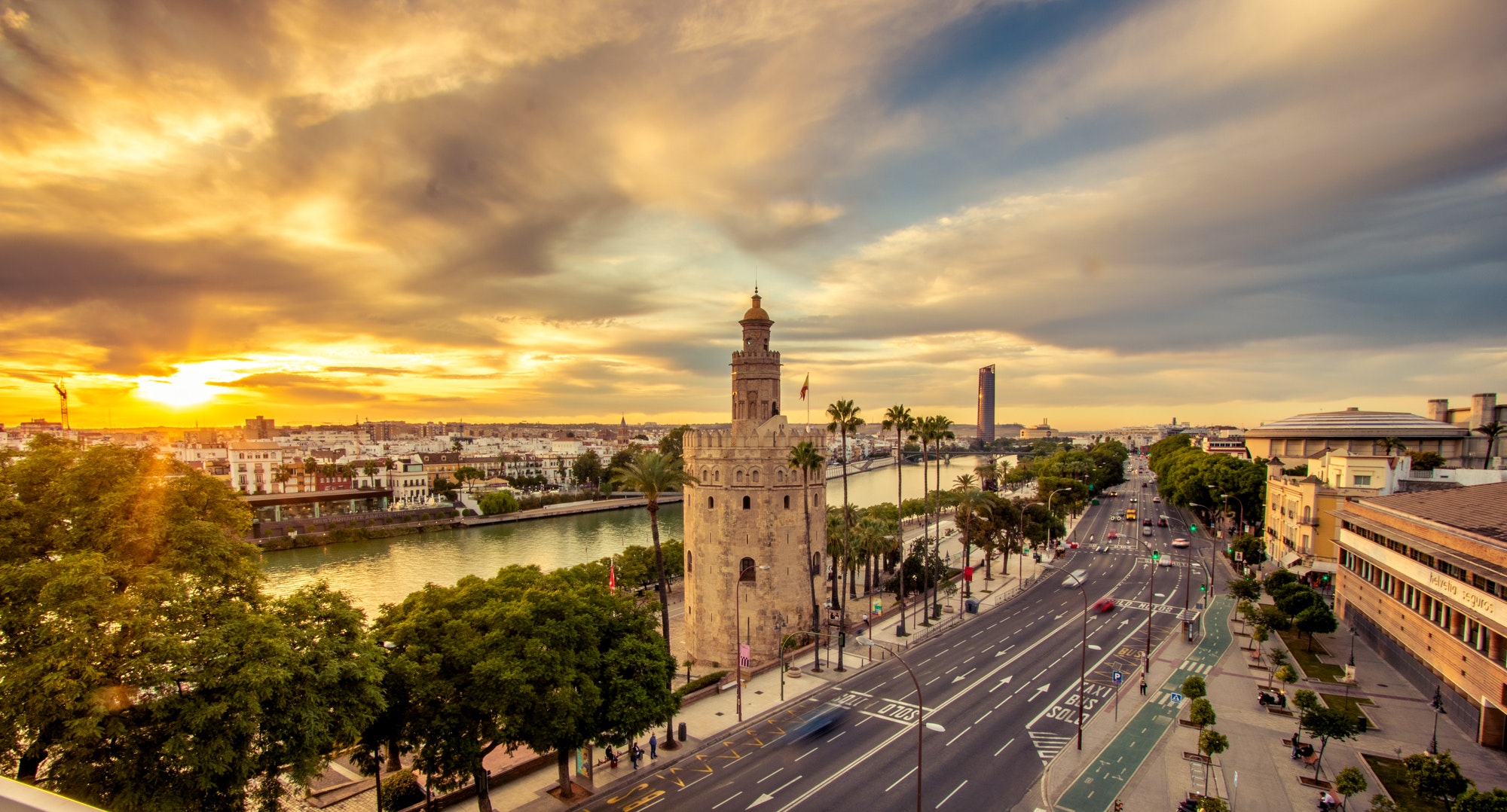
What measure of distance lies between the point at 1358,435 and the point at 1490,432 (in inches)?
505

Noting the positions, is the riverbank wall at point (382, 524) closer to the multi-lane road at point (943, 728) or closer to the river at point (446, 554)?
the river at point (446, 554)

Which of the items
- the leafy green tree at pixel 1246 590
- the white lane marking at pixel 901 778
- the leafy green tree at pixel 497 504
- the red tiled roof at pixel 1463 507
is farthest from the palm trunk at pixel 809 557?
the leafy green tree at pixel 497 504

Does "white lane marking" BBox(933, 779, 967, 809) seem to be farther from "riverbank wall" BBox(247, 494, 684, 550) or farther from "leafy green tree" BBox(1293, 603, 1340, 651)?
"riverbank wall" BBox(247, 494, 684, 550)

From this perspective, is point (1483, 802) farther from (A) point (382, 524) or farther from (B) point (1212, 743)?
(A) point (382, 524)

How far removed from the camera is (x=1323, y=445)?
9750 centimetres

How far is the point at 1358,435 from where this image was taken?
3789 inches

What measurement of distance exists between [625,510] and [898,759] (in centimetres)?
11822

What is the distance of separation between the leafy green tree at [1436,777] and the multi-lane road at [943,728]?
36.0 feet

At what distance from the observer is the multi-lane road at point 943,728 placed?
1115 inches

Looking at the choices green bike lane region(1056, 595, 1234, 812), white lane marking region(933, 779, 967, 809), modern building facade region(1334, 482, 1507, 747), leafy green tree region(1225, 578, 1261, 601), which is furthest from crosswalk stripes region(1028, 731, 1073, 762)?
leafy green tree region(1225, 578, 1261, 601)

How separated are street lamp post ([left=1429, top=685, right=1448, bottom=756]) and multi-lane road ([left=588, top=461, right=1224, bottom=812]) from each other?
39.8 feet

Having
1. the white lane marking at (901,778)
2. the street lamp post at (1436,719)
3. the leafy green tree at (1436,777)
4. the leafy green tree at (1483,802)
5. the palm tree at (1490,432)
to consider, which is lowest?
the white lane marking at (901,778)

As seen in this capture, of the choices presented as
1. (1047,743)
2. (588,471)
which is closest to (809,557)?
(1047,743)

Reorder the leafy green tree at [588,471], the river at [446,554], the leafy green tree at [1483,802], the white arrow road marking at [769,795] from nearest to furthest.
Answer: the leafy green tree at [1483,802], the white arrow road marking at [769,795], the river at [446,554], the leafy green tree at [588,471]
